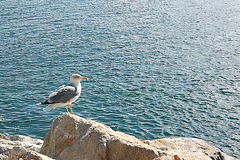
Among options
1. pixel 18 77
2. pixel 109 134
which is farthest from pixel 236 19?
pixel 109 134

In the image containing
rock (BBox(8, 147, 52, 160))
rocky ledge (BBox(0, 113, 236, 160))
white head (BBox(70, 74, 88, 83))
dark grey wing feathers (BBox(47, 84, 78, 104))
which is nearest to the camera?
rock (BBox(8, 147, 52, 160))

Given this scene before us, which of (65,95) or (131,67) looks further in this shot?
(131,67)

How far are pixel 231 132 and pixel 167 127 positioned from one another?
4906mm

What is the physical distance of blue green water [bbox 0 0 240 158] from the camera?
2259 cm

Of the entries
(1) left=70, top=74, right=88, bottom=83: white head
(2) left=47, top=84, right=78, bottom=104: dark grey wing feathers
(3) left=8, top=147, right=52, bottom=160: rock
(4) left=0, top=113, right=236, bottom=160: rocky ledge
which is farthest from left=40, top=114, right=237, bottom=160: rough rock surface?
(1) left=70, top=74, right=88, bottom=83: white head

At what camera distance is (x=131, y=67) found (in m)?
32.2

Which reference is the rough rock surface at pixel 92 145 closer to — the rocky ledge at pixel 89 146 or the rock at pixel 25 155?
the rocky ledge at pixel 89 146

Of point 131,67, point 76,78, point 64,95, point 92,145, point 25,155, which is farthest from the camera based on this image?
point 131,67

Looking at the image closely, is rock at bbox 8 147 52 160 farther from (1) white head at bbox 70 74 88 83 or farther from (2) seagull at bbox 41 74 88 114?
(1) white head at bbox 70 74 88 83

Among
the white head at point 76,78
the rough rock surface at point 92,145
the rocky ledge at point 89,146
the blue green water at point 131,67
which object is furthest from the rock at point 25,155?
the blue green water at point 131,67

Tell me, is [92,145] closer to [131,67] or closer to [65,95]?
[65,95]

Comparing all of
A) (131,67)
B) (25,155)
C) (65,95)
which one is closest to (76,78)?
(65,95)

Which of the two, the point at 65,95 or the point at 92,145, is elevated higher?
the point at 65,95

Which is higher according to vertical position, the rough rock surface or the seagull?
the seagull
